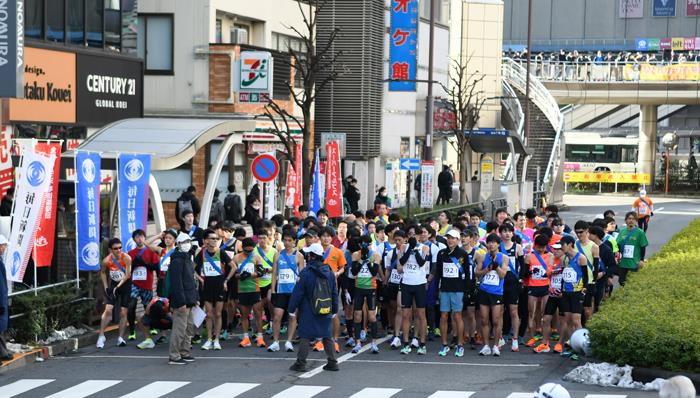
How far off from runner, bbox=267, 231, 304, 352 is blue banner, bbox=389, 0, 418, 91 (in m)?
23.7

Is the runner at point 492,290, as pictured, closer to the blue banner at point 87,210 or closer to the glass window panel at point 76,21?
the blue banner at point 87,210

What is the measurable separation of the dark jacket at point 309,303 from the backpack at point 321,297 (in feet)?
0.12

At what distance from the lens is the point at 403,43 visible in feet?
132

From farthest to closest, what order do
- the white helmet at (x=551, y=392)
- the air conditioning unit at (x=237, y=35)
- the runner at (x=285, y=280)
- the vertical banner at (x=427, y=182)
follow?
the vertical banner at (x=427, y=182), the air conditioning unit at (x=237, y=35), the runner at (x=285, y=280), the white helmet at (x=551, y=392)

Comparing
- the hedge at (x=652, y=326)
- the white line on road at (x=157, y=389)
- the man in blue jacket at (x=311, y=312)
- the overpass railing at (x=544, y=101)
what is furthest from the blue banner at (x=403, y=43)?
the white line on road at (x=157, y=389)

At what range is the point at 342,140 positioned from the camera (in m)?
30.6

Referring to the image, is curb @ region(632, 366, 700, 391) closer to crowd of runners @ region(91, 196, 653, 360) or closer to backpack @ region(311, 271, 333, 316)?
crowd of runners @ region(91, 196, 653, 360)

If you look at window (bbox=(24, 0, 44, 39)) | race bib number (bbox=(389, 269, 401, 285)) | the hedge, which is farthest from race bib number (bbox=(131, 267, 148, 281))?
window (bbox=(24, 0, 44, 39))

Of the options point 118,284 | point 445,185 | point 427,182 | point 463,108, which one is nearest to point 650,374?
point 118,284

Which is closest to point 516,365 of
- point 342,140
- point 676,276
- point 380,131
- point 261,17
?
point 676,276

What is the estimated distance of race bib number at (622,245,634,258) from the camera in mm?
20625

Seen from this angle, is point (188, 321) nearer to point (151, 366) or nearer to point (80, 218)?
point (151, 366)

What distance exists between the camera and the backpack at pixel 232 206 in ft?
91.5

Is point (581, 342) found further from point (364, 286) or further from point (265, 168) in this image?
point (265, 168)
